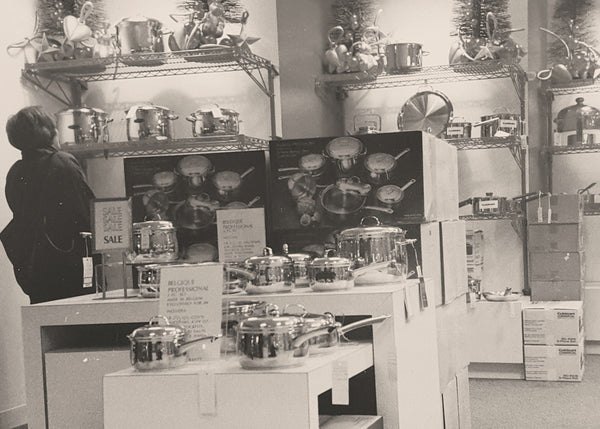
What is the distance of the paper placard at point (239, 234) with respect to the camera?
3150 millimetres

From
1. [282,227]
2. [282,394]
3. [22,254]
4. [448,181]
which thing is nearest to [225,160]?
[282,227]

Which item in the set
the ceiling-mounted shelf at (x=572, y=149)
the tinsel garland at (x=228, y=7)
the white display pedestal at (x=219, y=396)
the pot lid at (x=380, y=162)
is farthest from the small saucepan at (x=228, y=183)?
the ceiling-mounted shelf at (x=572, y=149)

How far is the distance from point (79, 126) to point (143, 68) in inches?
19.8

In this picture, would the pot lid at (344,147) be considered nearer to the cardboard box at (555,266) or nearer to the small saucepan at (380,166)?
the small saucepan at (380,166)

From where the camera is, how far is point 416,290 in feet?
9.41

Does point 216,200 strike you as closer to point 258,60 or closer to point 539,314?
point 258,60

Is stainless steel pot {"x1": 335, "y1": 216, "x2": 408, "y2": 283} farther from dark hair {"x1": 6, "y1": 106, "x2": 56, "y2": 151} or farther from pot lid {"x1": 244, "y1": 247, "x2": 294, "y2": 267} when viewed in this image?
dark hair {"x1": 6, "y1": 106, "x2": 56, "y2": 151}

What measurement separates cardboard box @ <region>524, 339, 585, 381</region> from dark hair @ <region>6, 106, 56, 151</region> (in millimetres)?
2882

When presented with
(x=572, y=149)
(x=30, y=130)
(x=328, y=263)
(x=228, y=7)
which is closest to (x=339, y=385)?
(x=328, y=263)

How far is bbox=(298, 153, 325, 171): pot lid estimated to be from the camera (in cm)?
351

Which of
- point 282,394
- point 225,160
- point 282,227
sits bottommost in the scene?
point 282,394

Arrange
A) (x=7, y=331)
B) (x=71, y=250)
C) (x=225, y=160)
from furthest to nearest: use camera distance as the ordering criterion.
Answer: (x=7, y=331) → (x=71, y=250) → (x=225, y=160)

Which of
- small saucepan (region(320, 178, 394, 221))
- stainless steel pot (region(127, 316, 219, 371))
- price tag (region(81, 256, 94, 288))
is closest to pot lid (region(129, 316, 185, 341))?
stainless steel pot (region(127, 316, 219, 371))

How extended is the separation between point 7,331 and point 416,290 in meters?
2.58
